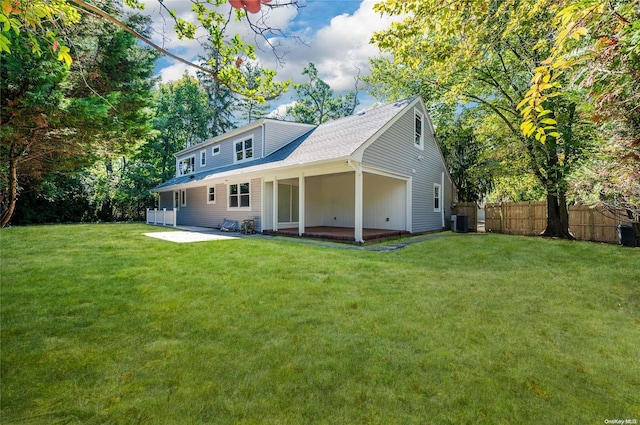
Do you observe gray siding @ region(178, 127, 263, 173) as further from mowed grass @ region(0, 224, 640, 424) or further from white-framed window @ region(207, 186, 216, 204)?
mowed grass @ region(0, 224, 640, 424)

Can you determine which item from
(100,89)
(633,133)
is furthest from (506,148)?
(100,89)

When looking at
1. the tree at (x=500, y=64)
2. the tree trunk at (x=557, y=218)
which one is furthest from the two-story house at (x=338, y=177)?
the tree trunk at (x=557, y=218)

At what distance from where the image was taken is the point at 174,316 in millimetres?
3385

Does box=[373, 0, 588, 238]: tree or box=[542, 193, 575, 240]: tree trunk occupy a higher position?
box=[373, 0, 588, 238]: tree

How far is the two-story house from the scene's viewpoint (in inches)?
413

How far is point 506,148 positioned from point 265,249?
37.7 feet

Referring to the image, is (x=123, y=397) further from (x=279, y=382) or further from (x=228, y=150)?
(x=228, y=150)

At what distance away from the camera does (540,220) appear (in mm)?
12797

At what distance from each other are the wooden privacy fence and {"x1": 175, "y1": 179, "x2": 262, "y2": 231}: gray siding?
11.0 metres

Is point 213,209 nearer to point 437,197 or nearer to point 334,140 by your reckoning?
point 334,140

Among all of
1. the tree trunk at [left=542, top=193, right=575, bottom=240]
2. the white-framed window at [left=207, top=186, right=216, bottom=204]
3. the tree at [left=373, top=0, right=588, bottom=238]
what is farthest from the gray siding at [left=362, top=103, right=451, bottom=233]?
the white-framed window at [left=207, top=186, right=216, bottom=204]

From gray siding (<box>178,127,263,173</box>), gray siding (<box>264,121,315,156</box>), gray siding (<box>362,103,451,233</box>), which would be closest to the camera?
gray siding (<box>362,103,451,233</box>)

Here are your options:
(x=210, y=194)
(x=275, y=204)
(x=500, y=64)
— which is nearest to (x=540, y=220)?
(x=500, y=64)

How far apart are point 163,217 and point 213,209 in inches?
156
